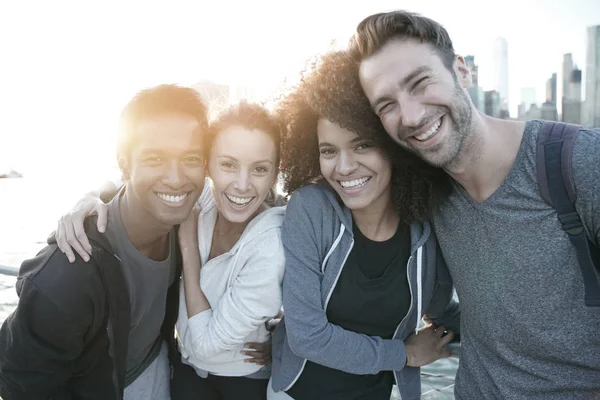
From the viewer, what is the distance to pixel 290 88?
2576 mm

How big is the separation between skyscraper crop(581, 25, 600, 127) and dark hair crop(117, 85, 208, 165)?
6489 cm

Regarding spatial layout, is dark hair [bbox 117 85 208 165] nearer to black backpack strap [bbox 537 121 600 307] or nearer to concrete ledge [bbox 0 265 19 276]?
concrete ledge [bbox 0 265 19 276]

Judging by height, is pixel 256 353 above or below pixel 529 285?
below

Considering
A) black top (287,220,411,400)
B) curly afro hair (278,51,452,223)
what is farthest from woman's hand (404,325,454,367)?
curly afro hair (278,51,452,223)

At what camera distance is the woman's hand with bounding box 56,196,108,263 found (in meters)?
1.98

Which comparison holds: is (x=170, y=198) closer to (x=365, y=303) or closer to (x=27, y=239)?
(x=365, y=303)

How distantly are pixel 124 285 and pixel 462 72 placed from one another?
1910 millimetres

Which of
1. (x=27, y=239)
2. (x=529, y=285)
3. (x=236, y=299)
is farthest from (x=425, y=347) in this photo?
(x=27, y=239)

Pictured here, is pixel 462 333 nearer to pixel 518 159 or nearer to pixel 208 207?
pixel 518 159

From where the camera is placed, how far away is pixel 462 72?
2113 mm

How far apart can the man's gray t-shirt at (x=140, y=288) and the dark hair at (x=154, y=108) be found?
1.19 feet

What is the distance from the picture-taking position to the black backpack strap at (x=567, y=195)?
1.62m

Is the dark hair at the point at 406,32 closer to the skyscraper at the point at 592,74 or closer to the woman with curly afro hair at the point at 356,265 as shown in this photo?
the woman with curly afro hair at the point at 356,265

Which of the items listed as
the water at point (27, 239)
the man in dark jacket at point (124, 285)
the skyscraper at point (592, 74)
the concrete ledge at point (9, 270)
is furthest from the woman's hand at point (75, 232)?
the skyscraper at point (592, 74)
